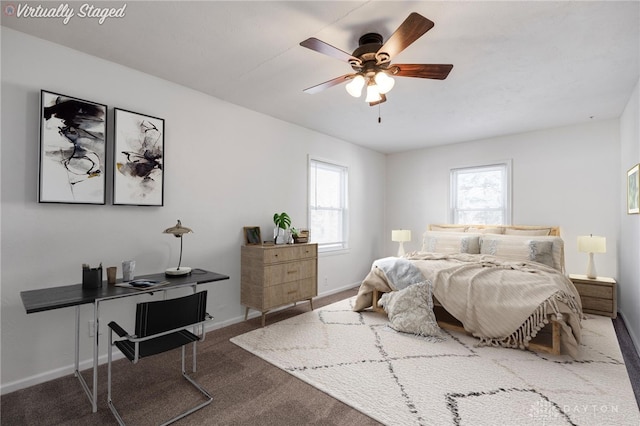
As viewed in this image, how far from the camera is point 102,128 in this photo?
2729 millimetres

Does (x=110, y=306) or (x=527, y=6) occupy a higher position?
(x=527, y=6)

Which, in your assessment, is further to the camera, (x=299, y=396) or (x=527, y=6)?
(x=299, y=396)

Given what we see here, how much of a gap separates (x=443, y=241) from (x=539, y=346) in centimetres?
216

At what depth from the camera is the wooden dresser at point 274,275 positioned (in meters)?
3.62

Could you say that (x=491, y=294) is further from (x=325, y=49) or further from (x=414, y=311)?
(x=325, y=49)

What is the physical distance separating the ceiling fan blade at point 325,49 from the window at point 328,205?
270 centimetres

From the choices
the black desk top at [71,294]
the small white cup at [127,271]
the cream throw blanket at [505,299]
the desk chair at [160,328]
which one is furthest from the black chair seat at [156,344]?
the cream throw blanket at [505,299]

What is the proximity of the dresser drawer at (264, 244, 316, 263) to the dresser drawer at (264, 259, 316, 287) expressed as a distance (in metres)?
0.06

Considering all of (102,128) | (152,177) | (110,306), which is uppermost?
(102,128)

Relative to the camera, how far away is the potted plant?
4.09 metres

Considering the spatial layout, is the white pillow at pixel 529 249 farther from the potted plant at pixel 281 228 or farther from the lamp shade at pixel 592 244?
the potted plant at pixel 281 228

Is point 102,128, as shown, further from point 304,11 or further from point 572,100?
point 572,100

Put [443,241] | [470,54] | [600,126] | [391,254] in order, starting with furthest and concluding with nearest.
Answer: [391,254], [443,241], [600,126], [470,54]

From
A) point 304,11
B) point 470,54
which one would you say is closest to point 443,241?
point 470,54
